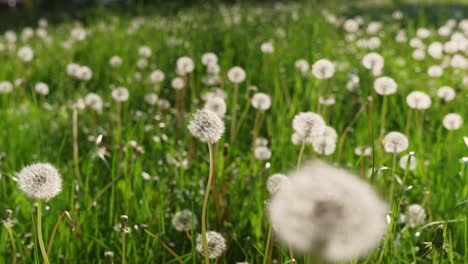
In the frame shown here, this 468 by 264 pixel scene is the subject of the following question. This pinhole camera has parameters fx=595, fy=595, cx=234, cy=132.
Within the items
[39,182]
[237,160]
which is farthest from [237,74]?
[39,182]

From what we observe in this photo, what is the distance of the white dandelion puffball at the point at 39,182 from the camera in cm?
135

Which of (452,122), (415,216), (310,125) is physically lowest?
(415,216)

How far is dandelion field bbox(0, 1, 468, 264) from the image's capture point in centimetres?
136

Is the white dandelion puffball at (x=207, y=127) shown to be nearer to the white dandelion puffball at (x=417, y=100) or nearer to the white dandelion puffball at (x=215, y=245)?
→ the white dandelion puffball at (x=215, y=245)

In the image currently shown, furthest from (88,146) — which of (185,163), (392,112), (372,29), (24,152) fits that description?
(372,29)

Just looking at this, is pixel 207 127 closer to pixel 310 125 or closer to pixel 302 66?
pixel 310 125

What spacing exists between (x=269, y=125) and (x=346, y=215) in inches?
86.5

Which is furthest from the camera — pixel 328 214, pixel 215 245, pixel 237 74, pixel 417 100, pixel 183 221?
pixel 237 74

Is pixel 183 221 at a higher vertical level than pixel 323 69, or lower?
lower

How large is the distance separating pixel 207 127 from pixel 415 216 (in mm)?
998

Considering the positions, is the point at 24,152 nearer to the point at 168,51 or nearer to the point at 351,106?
the point at 351,106

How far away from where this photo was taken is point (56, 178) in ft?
4.57

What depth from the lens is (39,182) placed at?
53.5 inches

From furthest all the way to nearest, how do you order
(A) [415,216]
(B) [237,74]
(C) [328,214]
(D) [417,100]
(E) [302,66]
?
(E) [302,66] < (B) [237,74] < (D) [417,100] < (A) [415,216] < (C) [328,214]
